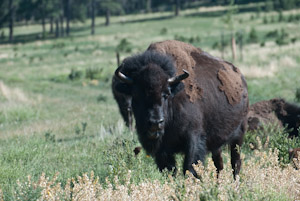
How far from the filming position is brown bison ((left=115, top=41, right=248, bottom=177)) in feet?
20.3

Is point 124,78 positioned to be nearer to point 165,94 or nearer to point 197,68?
point 165,94

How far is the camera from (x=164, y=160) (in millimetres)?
6664

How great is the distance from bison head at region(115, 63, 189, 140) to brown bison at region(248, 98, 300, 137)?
389 centimetres

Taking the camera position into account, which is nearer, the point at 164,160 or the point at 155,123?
the point at 155,123

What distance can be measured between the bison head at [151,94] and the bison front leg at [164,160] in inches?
16.2

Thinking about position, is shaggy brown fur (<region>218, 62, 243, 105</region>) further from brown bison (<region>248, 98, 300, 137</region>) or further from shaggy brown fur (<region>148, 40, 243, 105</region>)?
brown bison (<region>248, 98, 300, 137</region>)

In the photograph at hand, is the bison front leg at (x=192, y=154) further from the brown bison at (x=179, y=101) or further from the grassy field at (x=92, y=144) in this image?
the grassy field at (x=92, y=144)

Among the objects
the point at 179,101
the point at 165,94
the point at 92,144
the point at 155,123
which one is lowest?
the point at 92,144

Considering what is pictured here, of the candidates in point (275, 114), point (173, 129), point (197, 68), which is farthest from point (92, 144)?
point (275, 114)

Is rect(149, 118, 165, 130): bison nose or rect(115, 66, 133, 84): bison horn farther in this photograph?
rect(115, 66, 133, 84): bison horn

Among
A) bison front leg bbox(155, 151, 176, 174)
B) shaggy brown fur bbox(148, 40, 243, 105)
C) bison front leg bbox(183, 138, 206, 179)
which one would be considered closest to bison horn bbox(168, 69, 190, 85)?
shaggy brown fur bbox(148, 40, 243, 105)

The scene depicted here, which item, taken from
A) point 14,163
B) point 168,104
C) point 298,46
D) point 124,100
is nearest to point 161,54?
point 168,104

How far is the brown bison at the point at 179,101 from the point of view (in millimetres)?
6191

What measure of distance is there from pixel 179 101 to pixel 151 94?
0.63 metres
